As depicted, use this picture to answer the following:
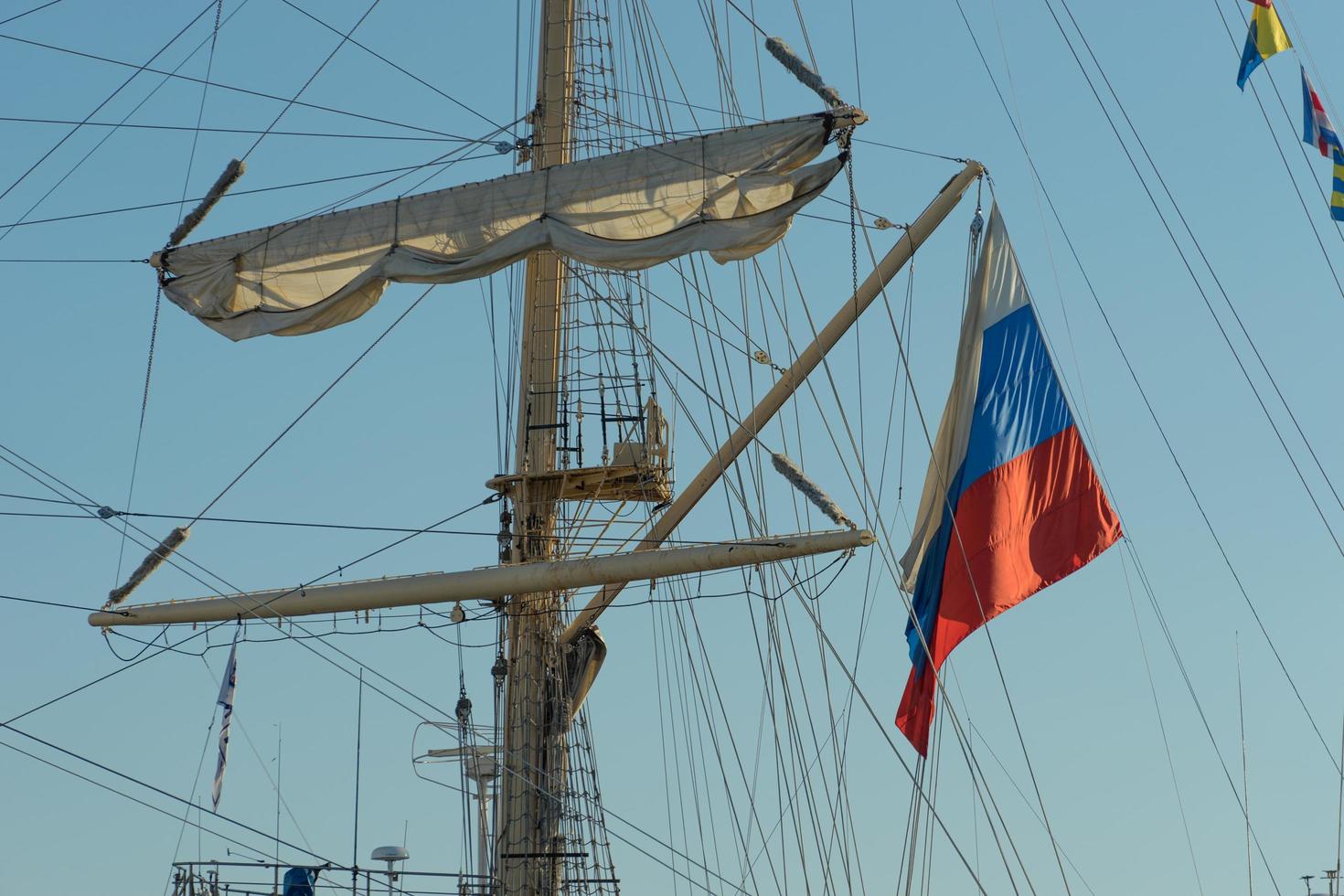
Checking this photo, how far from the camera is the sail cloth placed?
28.8 meters

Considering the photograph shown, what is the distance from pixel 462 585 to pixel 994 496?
272 inches

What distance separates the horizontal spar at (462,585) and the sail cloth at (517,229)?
3.22 m

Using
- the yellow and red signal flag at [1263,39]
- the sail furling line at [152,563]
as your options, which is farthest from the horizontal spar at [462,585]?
the yellow and red signal flag at [1263,39]

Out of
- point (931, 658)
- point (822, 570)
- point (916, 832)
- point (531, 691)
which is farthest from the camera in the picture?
point (531, 691)

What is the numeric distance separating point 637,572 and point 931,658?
509 centimetres

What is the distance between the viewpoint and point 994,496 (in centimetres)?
2645

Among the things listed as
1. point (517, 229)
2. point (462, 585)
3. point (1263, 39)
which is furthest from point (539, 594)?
point (1263, 39)

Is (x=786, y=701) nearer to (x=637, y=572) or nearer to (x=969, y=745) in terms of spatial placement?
(x=637, y=572)

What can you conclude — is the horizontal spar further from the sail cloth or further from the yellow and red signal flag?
the yellow and red signal flag

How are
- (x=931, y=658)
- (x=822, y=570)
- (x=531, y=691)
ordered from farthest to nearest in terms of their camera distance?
(x=531, y=691)
(x=822, y=570)
(x=931, y=658)

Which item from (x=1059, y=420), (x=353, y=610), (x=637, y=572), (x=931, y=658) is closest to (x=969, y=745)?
(x=931, y=658)

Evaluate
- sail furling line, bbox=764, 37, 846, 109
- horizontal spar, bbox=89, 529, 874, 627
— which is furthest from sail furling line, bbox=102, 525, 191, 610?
sail furling line, bbox=764, 37, 846, 109

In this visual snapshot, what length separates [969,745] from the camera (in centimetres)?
2483

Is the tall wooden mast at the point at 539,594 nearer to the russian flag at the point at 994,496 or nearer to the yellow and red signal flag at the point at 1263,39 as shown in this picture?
the russian flag at the point at 994,496
